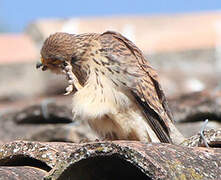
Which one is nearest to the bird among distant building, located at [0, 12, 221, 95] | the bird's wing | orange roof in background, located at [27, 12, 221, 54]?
the bird's wing

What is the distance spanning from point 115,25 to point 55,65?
22.7 feet

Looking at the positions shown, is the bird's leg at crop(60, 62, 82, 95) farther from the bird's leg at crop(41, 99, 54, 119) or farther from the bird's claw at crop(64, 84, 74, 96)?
the bird's leg at crop(41, 99, 54, 119)

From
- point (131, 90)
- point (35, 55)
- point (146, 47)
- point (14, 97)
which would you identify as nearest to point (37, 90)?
point (14, 97)

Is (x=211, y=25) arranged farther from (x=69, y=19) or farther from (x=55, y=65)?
(x=55, y=65)

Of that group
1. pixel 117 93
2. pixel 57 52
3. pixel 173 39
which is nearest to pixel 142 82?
pixel 117 93

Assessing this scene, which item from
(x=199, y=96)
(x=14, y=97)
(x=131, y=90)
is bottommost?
(x=14, y=97)

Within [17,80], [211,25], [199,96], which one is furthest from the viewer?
[211,25]

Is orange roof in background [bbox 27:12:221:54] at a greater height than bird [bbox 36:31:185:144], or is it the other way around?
bird [bbox 36:31:185:144]

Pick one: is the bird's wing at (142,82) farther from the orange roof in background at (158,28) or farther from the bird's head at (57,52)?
the orange roof in background at (158,28)

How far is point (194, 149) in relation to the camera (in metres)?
3.73

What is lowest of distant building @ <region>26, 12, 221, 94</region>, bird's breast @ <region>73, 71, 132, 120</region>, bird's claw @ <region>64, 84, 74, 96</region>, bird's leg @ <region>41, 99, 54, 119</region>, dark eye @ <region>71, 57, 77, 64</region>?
distant building @ <region>26, 12, 221, 94</region>

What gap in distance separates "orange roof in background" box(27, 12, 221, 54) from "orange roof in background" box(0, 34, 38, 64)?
1.04 ft

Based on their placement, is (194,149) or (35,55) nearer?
(194,149)

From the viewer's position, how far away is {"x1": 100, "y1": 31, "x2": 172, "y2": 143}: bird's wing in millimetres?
5090
